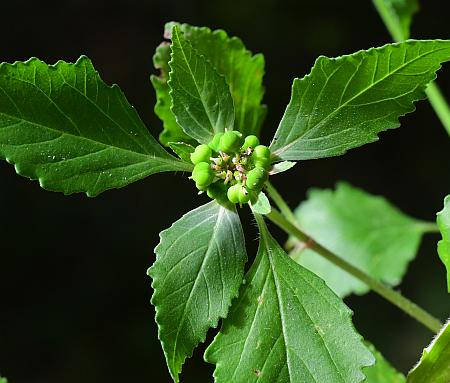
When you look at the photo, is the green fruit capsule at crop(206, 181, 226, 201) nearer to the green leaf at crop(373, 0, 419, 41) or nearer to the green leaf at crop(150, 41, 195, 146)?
the green leaf at crop(150, 41, 195, 146)

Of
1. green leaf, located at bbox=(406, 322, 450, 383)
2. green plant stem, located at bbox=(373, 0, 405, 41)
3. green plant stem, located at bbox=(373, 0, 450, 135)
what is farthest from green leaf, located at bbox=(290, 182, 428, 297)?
green leaf, located at bbox=(406, 322, 450, 383)

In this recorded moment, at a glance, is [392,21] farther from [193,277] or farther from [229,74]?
[193,277]

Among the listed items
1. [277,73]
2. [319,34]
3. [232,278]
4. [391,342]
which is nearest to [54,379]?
[391,342]

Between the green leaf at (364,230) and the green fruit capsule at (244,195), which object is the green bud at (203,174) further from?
the green leaf at (364,230)

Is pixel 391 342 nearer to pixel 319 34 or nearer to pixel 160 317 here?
pixel 319 34

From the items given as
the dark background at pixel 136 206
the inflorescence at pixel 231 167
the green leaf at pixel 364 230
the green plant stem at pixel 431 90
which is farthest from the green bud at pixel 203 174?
the dark background at pixel 136 206

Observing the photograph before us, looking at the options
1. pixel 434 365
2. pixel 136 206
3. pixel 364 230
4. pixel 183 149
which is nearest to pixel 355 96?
pixel 183 149

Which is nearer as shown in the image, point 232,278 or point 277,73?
point 232,278
